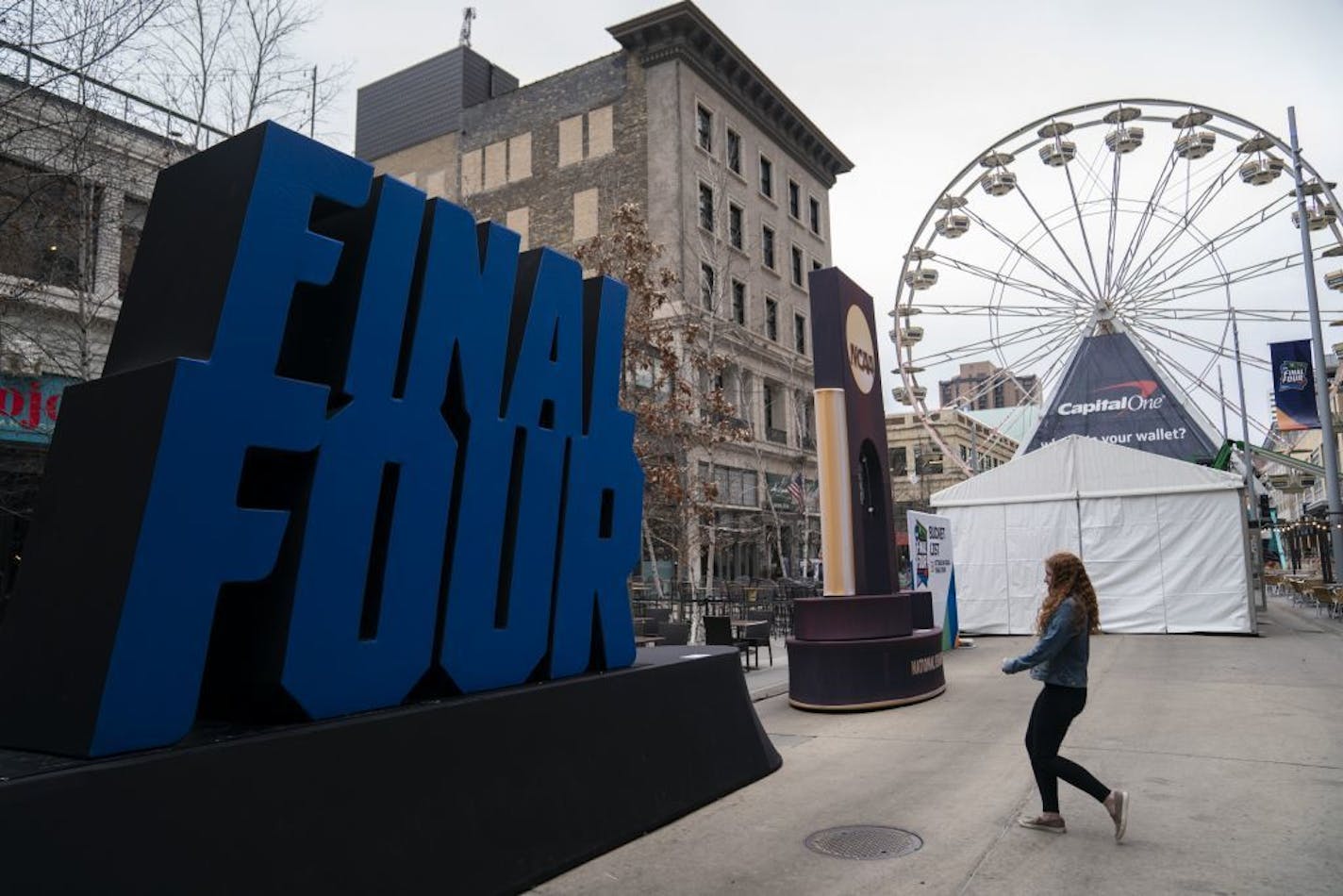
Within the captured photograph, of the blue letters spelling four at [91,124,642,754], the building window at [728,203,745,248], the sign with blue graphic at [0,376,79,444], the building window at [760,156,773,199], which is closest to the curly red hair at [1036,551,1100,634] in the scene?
the blue letters spelling four at [91,124,642,754]

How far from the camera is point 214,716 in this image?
4.09m

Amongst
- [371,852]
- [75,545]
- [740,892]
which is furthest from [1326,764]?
[75,545]

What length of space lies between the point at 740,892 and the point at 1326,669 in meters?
11.9

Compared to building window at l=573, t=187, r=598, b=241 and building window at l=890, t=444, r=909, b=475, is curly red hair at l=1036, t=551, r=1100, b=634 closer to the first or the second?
building window at l=573, t=187, r=598, b=241

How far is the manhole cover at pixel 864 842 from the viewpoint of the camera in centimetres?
497

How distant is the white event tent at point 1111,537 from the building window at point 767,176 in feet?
73.8

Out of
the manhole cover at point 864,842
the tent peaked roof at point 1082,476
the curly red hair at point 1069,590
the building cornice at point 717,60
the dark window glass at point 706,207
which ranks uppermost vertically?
the building cornice at point 717,60

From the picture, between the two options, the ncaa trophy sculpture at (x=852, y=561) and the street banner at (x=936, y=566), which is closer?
the ncaa trophy sculpture at (x=852, y=561)

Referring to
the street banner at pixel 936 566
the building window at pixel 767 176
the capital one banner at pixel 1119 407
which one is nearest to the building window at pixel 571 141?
the building window at pixel 767 176

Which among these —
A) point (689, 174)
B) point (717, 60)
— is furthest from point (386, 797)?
point (717, 60)

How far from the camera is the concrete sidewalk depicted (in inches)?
178

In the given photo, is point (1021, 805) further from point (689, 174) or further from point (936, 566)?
point (689, 174)

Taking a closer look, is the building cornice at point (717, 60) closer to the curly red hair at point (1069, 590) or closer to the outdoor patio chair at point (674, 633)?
the outdoor patio chair at point (674, 633)

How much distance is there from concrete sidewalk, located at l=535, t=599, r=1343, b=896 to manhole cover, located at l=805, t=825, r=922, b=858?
96 mm
